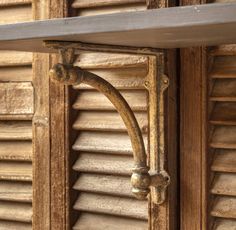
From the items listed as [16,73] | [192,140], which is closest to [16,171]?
[16,73]

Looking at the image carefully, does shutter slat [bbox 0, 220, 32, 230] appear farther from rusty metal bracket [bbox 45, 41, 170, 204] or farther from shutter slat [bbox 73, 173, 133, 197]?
rusty metal bracket [bbox 45, 41, 170, 204]

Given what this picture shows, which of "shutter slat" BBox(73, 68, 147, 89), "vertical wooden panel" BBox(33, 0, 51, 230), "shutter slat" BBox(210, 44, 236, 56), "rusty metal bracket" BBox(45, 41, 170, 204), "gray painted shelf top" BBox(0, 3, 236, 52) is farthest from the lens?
"vertical wooden panel" BBox(33, 0, 51, 230)

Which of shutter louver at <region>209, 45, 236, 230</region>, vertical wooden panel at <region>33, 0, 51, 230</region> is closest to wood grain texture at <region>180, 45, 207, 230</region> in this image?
shutter louver at <region>209, 45, 236, 230</region>

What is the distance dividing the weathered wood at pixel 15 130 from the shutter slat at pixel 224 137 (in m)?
0.57

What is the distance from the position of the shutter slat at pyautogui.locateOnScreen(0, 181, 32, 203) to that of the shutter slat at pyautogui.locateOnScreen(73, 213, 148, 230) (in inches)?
7.4

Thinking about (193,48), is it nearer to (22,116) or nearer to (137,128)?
(137,128)

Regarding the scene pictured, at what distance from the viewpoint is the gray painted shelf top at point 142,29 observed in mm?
946

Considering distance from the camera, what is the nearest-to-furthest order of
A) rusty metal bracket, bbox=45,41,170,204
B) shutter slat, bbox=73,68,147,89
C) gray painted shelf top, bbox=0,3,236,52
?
gray painted shelf top, bbox=0,3,236,52 → rusty metal bracket, bbox=45,41,170,204 → shutter slat, bbox=73,68,147,89

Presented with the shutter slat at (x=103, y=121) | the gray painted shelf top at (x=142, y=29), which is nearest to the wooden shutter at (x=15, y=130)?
the shutter slat at (x=103, y=121)

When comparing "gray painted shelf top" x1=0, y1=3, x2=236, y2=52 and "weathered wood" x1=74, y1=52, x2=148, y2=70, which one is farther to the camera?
"weathered wood" x1=74, y1=52, x2=148, y2=70

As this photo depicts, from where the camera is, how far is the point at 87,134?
1.68m

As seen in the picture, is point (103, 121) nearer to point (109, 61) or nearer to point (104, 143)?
point (104, 143)

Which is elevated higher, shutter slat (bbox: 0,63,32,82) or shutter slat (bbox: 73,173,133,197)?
shutter slat (bbox: 0,63,32,82)

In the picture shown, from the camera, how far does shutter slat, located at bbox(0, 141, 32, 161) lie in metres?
1.79
